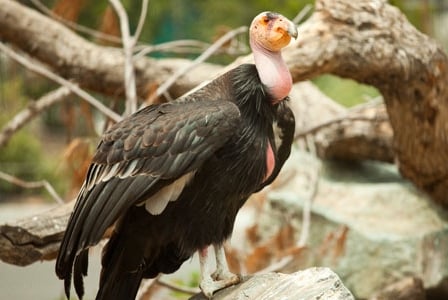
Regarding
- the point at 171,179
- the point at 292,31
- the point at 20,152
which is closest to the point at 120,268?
the point at 171,179

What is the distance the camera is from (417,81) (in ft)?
11.9

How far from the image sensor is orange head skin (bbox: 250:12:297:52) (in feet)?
8.04

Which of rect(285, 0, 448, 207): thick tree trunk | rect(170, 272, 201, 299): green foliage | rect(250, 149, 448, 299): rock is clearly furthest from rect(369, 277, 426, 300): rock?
rect(170, 272, 201, 299): green foliage

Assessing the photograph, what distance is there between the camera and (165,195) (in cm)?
244

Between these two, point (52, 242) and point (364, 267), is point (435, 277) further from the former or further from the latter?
point (52, 242)

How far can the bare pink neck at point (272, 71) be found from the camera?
2500mm

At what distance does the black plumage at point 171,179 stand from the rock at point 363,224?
5.45ft

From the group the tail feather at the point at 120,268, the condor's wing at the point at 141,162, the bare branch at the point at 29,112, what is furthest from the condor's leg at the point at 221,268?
the bare branch at the point at 29,112

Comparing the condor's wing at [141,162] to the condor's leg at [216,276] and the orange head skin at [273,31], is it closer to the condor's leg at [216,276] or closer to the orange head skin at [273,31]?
the orange head skin at [273,31]

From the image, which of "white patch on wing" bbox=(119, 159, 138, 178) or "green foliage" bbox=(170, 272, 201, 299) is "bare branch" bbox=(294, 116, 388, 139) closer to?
"green foliage" bbox=(170, 272, 201, 299)

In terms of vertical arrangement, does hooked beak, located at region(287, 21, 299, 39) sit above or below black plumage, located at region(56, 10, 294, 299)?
above

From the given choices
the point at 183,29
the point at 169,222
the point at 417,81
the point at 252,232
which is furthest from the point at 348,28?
A: the point at 183,29

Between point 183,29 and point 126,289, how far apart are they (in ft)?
11.7

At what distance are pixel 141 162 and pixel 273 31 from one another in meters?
0.55
